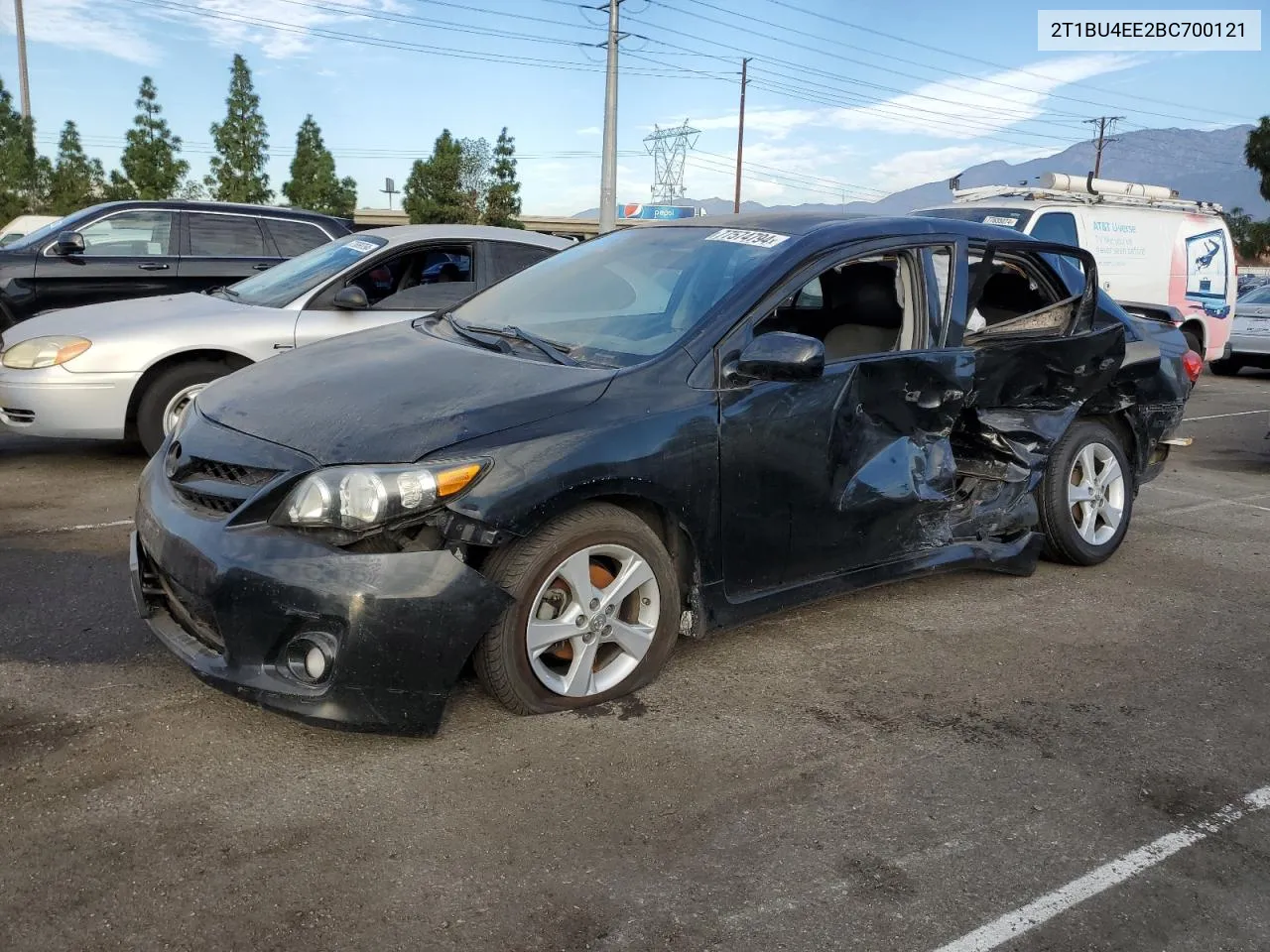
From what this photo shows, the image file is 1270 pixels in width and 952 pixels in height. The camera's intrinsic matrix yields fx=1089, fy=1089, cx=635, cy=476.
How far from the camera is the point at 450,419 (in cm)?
326

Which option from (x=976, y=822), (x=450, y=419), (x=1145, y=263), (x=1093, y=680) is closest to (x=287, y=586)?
(x=450, y=419)

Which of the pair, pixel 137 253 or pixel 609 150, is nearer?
pixel 137 253

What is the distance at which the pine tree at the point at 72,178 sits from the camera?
3597cm

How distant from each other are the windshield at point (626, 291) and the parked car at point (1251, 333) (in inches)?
563

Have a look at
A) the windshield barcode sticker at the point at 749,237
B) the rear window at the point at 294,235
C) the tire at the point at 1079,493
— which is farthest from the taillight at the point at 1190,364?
the rear window at the point at 294,235

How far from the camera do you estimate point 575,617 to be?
11.3 ft

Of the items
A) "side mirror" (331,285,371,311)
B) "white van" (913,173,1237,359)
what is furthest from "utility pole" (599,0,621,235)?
"side mirror" (331,285,371,311)

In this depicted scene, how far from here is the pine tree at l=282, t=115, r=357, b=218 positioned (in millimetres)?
47281

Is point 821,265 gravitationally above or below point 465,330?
above

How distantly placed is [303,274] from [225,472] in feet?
13.6

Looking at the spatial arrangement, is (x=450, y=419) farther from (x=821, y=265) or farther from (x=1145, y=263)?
(x=1145, y=263)

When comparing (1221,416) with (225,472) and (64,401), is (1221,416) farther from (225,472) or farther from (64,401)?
(225,472)

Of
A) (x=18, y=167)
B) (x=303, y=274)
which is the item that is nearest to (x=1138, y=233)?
(x=303, y=274)

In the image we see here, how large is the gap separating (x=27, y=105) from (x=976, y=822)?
1534 inches
